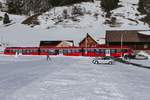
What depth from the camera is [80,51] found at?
86.9m

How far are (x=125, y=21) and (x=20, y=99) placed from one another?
142538 mm

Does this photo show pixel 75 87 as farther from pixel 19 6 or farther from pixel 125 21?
pixel 19 6

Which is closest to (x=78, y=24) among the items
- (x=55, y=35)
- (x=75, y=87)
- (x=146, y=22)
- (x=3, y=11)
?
(x=55, y=35)

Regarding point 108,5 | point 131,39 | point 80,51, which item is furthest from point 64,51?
point 108,5

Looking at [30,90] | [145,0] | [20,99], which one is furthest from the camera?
[145,0]

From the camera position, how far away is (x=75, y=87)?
815 inches

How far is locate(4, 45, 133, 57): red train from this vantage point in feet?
269

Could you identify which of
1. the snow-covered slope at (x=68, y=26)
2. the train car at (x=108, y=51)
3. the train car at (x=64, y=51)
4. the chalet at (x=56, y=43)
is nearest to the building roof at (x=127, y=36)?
the chalet at (x=56, y=43)

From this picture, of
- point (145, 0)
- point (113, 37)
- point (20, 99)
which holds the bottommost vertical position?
point (20, 99)

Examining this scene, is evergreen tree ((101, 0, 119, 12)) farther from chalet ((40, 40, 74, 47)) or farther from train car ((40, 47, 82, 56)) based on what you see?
train car ((40, 47, 82, 56))

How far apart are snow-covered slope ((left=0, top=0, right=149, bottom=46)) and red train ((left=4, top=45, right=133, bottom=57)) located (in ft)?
120

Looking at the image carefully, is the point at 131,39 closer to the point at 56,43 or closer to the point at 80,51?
the point at 80,51

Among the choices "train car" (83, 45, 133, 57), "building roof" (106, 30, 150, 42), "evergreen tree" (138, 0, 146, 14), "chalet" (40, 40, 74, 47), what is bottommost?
"train car" (83, 45, 133, 57)

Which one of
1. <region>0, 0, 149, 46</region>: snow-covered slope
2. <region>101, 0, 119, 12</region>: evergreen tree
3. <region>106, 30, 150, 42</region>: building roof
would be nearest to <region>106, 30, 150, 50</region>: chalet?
<region>106, 30, 150, 42</region>: building roof
